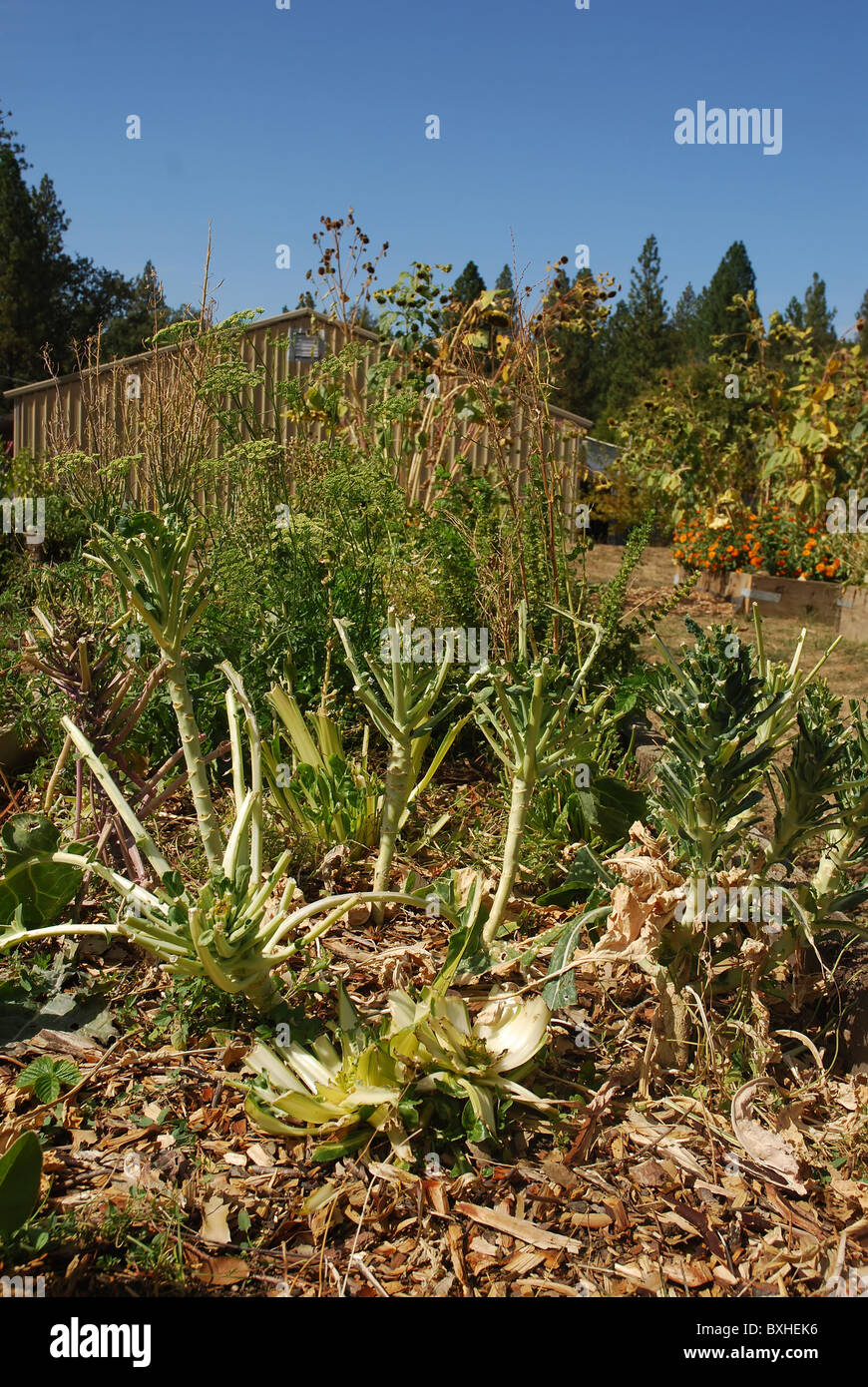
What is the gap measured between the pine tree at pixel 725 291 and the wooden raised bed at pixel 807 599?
35749 mm

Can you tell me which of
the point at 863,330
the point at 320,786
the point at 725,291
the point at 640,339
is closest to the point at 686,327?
the point at 725,291

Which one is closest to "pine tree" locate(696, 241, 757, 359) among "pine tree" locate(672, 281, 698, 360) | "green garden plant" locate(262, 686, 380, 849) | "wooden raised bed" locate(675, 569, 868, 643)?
"pine tree" locate(672, 281, 698, 360)

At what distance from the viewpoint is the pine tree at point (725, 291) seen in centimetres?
4191

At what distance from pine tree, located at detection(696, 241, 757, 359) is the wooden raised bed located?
35.7 m

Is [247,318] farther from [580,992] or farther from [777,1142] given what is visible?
[777,1142]

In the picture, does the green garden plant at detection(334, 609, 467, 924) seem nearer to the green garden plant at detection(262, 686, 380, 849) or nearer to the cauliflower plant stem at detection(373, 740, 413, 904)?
the cauliflower plant stem at detection(373, 740, 413, 904)

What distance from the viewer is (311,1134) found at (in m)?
1.88

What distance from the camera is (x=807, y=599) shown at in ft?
27.3

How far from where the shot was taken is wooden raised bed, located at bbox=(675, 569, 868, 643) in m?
7.68

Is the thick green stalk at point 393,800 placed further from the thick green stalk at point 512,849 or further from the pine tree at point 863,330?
the pine tree at point 863,330

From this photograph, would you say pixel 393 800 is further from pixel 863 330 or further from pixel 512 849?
pixel 863 330

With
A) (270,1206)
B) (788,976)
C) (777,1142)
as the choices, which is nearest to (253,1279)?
(270,1206)

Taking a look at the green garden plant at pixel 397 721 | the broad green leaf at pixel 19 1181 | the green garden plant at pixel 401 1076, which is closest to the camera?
the broad green leaf at pixel 19 1181

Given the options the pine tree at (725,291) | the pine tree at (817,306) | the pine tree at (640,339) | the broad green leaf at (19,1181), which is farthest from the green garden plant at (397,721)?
the pine tree at (817,306)
